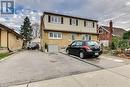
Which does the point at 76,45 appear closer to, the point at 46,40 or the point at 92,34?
the point at 46,40

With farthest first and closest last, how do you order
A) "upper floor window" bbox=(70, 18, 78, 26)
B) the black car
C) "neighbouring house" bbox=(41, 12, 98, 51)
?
"upper floor window" bbox=(70, 18, 78, 26) → "neighbouring house" bbox=(41, 12, 98, 51) → the black car

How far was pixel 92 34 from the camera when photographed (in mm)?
34875

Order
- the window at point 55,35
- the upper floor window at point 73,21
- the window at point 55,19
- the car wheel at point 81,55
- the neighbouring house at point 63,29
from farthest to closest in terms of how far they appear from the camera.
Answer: the upper floor window at point 73,21 < the window at point 55,19 < the window at point 55,35 < the neighbouring house at point 63,29 < the car wheel at point 81,55

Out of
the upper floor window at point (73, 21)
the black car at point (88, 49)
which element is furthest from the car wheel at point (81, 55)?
the upper floor window at point (73, 21)

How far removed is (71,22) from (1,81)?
24877 millimetres

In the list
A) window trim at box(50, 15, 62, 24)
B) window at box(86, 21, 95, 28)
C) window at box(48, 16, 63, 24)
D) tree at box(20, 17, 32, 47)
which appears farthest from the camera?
tree at box(20, 17, 32, 47)

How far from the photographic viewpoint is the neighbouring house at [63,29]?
28.3 meters

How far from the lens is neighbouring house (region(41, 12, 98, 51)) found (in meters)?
28.3

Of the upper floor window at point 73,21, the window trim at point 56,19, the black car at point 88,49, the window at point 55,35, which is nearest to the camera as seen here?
the black car at point 88,49

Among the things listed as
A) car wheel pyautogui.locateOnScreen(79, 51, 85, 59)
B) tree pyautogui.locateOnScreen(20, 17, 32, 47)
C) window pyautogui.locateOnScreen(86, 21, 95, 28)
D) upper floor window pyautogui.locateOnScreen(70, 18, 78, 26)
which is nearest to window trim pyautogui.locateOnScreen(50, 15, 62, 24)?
upper floor window pyautogui.locateOnScreen(70, 18, 78, 26)

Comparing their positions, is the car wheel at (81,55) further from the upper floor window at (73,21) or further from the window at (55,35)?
the upper floor window at (73,21)

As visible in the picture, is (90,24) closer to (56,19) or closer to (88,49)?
(56,19)

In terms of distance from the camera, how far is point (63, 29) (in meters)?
30.2

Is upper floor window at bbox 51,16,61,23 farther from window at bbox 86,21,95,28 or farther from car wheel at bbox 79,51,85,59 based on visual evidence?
car wheel at bbox 79,51,85,59
